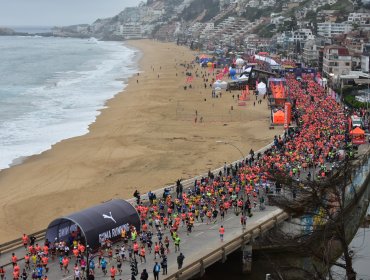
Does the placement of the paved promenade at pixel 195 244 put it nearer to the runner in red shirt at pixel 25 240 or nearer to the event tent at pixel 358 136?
the runner in red shirt at pixel 25 240

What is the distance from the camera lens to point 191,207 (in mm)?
24062

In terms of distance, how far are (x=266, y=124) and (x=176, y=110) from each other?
11973 mm

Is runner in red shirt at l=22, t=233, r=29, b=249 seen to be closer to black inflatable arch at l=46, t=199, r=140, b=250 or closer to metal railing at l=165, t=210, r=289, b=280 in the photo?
black inflatable arch at l=46, t=199, r=140, b=250

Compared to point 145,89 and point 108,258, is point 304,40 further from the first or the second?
point 108,258

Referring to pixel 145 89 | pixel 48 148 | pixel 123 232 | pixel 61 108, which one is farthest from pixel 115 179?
pixel 145 89

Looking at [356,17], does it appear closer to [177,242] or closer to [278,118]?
[278,118]

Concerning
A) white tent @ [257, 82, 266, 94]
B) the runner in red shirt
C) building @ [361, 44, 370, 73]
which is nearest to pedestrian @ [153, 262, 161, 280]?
the runner in red shirt

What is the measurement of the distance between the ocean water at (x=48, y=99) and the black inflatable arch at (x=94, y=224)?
1817 cm

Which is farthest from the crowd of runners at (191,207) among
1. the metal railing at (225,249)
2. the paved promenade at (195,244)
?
the metal railing at (225,249)

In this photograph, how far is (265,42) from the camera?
14450cm

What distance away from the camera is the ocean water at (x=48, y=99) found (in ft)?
145

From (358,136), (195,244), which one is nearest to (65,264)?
(195,244)

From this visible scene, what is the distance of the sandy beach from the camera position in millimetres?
29391

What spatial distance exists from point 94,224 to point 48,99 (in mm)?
48107
